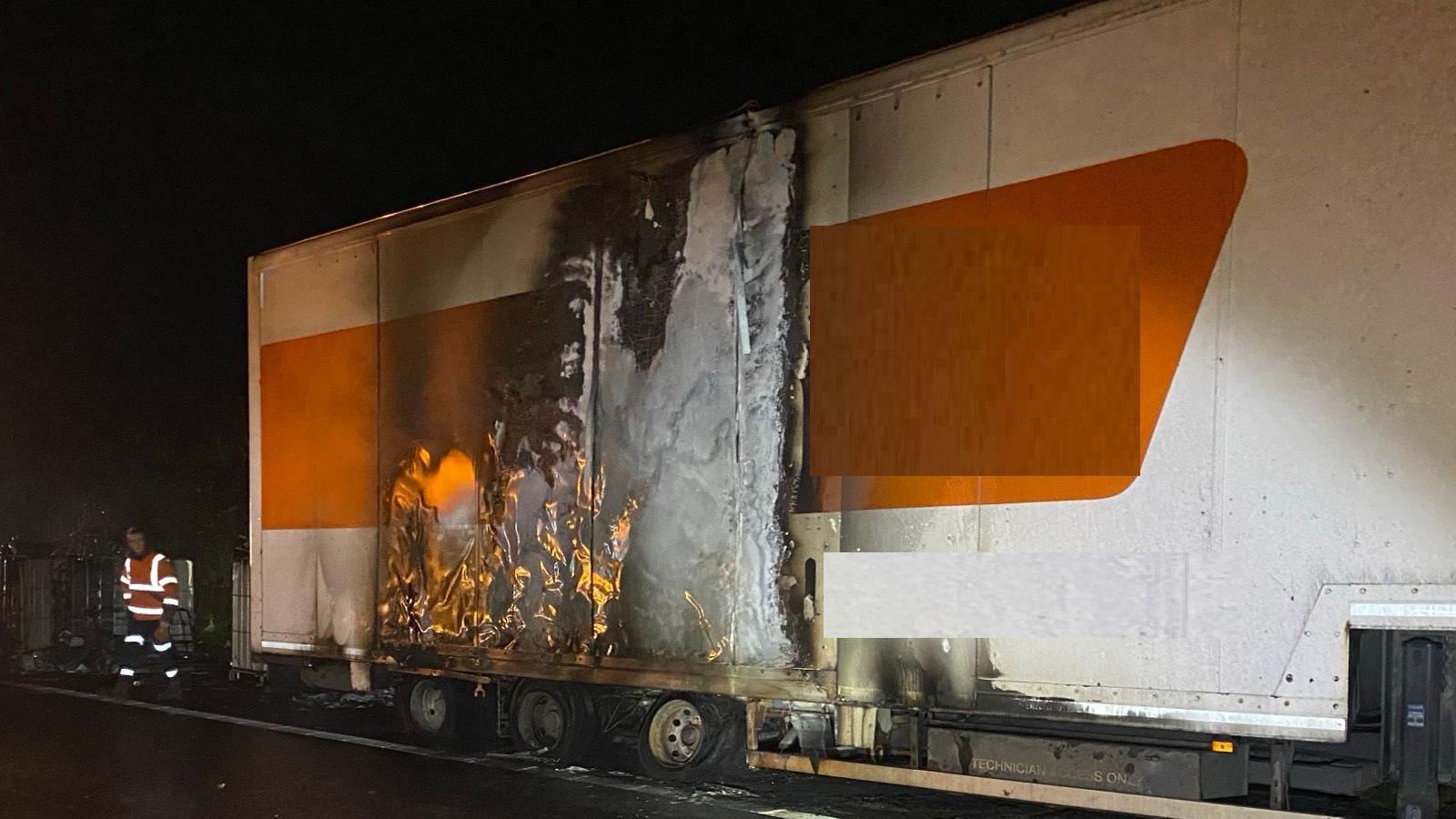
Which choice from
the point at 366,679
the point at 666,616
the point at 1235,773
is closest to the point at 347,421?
the point at 366,679

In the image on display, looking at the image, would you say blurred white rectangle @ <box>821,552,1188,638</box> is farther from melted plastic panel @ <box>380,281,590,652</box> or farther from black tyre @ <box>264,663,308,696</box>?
black tyre @ <box>264,663,308,696</box>

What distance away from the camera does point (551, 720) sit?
8297 millimetres

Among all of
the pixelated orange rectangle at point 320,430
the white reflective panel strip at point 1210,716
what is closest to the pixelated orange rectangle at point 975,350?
the white reflective panel strip at point 1210,716

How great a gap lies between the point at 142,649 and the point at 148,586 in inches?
32.6

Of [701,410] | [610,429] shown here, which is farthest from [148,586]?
[701,410]

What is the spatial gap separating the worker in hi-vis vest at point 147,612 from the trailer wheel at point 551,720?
6228 mm

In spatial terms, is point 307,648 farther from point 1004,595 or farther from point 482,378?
point 1004,595

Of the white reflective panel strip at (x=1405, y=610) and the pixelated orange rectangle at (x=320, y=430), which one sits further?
the pixelated orange rectangle at (x=320, y=430)

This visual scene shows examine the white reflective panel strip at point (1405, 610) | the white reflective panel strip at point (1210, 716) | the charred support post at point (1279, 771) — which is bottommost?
the charred support post at point (1279, 771)

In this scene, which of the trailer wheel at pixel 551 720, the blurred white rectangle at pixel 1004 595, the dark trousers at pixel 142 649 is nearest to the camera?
the blurred white rectangle at pixel 1004 595

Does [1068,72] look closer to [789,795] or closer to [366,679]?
[789,795]

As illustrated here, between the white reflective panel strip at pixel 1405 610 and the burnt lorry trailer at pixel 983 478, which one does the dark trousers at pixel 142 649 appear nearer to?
the burnt lorry trailer at pixel 983 478

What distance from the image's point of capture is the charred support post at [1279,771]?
472 cm

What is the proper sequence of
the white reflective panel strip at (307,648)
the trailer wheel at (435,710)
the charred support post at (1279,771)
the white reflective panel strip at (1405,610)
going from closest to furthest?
1. the white reflective panel strip at (1405,610)
2. the charred support post at (1279,771)
3. the trailer wheel at (435,710)
4. the white reflective panel strip at (307,648)
